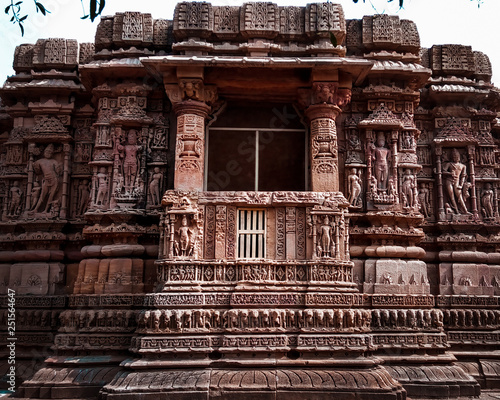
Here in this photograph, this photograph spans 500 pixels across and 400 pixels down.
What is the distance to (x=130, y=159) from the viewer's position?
10531 millimetres

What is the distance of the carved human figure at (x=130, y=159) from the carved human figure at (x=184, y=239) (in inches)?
77.2

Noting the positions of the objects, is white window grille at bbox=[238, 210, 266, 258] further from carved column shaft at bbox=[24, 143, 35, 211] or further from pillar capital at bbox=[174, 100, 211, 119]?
carved column shaft at bbox=[24, 143, 35, 211]

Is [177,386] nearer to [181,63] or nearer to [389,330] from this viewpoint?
[389,330]

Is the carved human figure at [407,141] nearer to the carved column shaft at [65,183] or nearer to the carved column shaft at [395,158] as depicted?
the carved column shaft at [395,158]

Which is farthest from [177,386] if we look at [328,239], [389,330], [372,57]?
[372,57]

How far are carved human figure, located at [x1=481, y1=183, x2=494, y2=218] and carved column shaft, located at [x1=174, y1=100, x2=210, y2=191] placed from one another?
6.56m

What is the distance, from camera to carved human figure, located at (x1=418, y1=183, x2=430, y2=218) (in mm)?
11344

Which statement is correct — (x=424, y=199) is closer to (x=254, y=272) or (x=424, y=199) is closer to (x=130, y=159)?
(x=254, y=272)

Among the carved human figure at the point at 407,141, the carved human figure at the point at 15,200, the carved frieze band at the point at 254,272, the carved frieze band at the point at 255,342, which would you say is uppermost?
the carved human figure at the point at 407,141

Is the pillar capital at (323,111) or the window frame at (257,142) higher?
the pillar capital at (323,111)

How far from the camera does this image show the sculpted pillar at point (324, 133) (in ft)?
31.7

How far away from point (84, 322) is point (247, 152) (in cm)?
472

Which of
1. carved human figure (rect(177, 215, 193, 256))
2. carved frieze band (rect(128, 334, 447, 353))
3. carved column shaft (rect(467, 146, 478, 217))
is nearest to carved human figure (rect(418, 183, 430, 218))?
carved column shaft (rect(467, 146, 478, 217))

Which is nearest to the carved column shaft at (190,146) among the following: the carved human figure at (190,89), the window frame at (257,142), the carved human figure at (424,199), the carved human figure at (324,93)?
the carved human figure at (190,89)
